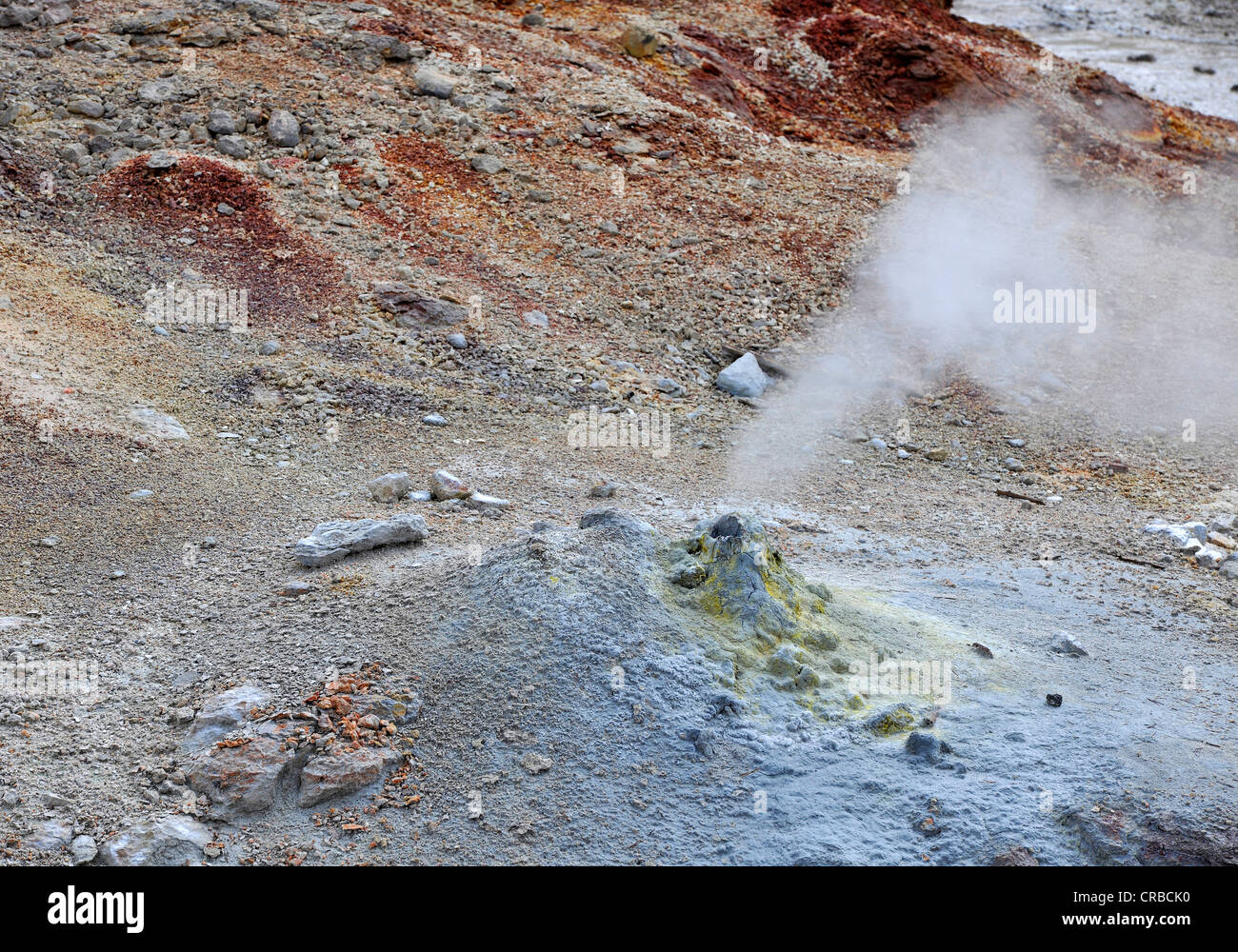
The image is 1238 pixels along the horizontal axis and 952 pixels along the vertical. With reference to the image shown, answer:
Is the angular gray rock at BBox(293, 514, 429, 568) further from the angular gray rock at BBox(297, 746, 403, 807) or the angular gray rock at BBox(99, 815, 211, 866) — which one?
the angular gray rock at BBox(99, 815, 211, 866)

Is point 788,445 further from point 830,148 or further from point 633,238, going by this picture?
point 830,148

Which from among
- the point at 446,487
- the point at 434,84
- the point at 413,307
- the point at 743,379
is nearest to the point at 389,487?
the point at 446,487

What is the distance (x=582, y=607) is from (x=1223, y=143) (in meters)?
16.5

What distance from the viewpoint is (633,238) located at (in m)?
10.4

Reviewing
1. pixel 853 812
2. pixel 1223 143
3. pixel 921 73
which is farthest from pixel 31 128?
pixel 1223 143

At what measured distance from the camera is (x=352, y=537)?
17.9ft

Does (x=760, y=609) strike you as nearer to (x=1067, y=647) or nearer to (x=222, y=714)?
(x=1067, y=647)

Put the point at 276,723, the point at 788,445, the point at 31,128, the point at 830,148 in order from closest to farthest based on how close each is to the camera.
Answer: the point at 276,723
the point at 788,445
the point at 31,128
the point at 830,148

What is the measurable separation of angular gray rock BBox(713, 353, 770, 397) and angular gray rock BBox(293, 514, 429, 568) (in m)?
4.03

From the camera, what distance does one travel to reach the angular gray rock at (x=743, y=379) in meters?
8.98

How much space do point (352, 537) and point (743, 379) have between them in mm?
4534

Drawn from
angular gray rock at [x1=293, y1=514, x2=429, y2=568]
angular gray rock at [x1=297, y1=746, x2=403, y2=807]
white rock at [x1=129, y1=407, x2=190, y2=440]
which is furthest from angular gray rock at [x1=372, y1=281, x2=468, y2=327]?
angular gray rock at [x1=297, y1=746, x2=403, y2=807]

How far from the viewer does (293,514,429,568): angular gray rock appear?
5340 millimetres

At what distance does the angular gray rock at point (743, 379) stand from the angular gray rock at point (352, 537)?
4.03 metres
